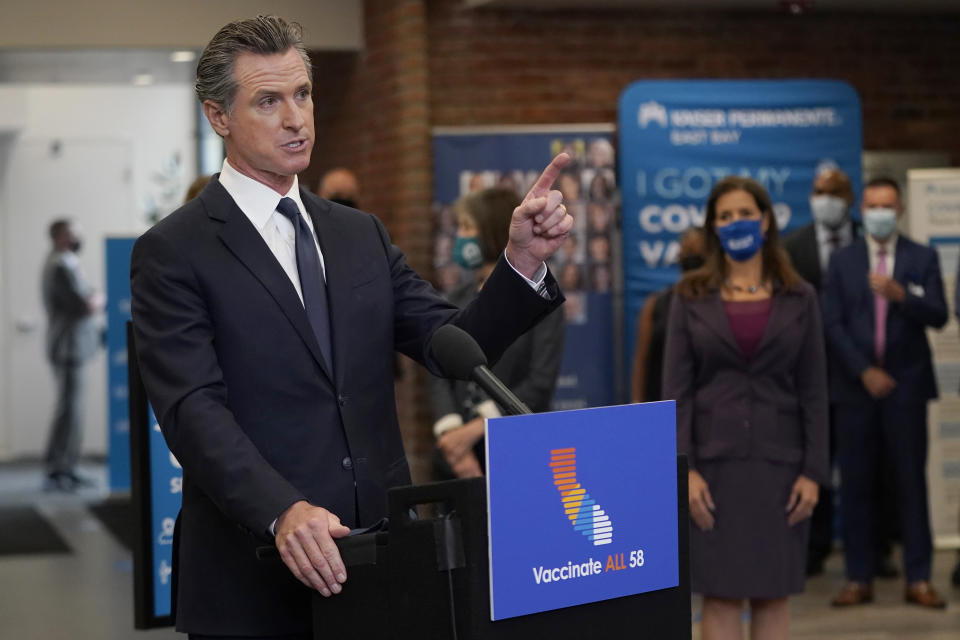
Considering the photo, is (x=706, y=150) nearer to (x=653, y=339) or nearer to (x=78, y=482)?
(x=653, y=339)

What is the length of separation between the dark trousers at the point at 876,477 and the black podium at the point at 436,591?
433 centimetres

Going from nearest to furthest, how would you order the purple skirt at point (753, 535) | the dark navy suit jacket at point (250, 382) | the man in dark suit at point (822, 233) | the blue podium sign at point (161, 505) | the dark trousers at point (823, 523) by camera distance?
the dark navy suit jacket at point (250, 382) < the blue podium sign at point (161, 505) < the purple skirt at point (753, 535) < the man in dark suit at point (822, 233) < the dark trousers at point (823, 523)

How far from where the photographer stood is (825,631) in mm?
5277

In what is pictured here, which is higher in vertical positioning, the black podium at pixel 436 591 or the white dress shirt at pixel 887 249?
the white dress shirt at pixel 887 249

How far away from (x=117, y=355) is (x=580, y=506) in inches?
278

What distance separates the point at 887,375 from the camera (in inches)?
225

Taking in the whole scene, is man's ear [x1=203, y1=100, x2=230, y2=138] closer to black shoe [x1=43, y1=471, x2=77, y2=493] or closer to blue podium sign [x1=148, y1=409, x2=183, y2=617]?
blue podium sign [x1=148, y1=409, x2=183, y2=617]

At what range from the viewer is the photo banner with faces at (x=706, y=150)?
22.7 ft

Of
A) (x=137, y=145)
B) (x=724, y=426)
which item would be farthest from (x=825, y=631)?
(x=137, y=145)

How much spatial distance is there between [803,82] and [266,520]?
5.92 meters

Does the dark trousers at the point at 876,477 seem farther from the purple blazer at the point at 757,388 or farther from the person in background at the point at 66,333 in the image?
the person in background at the point at 66,333

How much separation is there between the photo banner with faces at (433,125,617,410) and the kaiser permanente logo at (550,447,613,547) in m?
5.35

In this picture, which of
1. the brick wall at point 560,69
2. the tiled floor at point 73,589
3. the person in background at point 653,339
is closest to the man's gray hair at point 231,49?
the tiled floor at point 73,589

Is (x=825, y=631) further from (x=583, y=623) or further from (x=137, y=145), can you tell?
(x=137, y=145)
